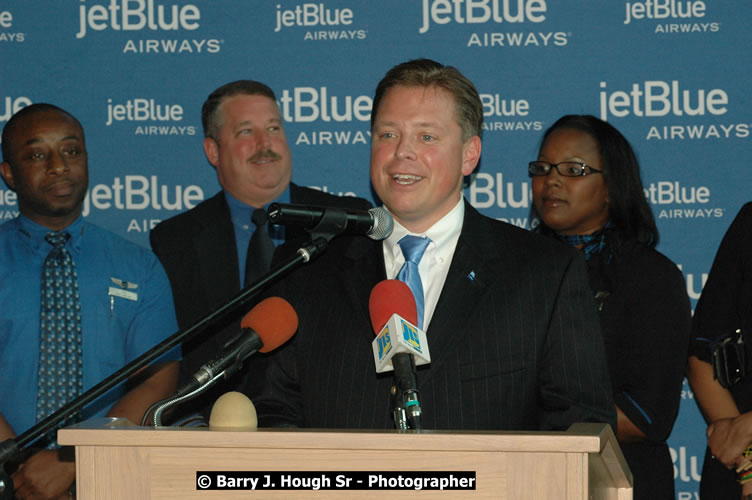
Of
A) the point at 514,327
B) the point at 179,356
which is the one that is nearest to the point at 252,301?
the point at 179,356

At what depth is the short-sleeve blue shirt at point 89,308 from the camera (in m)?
3.88

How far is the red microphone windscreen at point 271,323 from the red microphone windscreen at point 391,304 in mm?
191

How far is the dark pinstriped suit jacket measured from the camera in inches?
98.7

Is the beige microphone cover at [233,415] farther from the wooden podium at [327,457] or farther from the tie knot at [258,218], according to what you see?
the tie knot at [258,218]

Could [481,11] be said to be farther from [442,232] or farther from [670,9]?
[442,232]

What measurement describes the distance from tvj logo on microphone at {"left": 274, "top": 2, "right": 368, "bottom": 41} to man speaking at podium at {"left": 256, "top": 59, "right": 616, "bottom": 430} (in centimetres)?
160

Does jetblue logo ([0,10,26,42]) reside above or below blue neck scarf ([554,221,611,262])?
above

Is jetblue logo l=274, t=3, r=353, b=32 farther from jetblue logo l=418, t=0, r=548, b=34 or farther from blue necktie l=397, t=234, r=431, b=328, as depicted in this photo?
blue necktie l=397, t=234, r=431, b=328

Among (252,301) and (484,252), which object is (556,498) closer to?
(484,252)

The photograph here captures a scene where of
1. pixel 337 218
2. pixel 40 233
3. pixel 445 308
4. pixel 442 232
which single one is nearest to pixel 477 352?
pixel 445 308

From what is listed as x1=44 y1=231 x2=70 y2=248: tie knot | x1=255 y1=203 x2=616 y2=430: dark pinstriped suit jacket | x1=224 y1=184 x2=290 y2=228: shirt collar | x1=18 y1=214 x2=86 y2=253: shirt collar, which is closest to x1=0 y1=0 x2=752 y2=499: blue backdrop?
x1=224 y1=184 x2=290 y2=228: shirt collar

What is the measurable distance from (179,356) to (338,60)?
155 centimetres

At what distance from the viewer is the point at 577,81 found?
4180 millimetres

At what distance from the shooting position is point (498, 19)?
13.8ft
